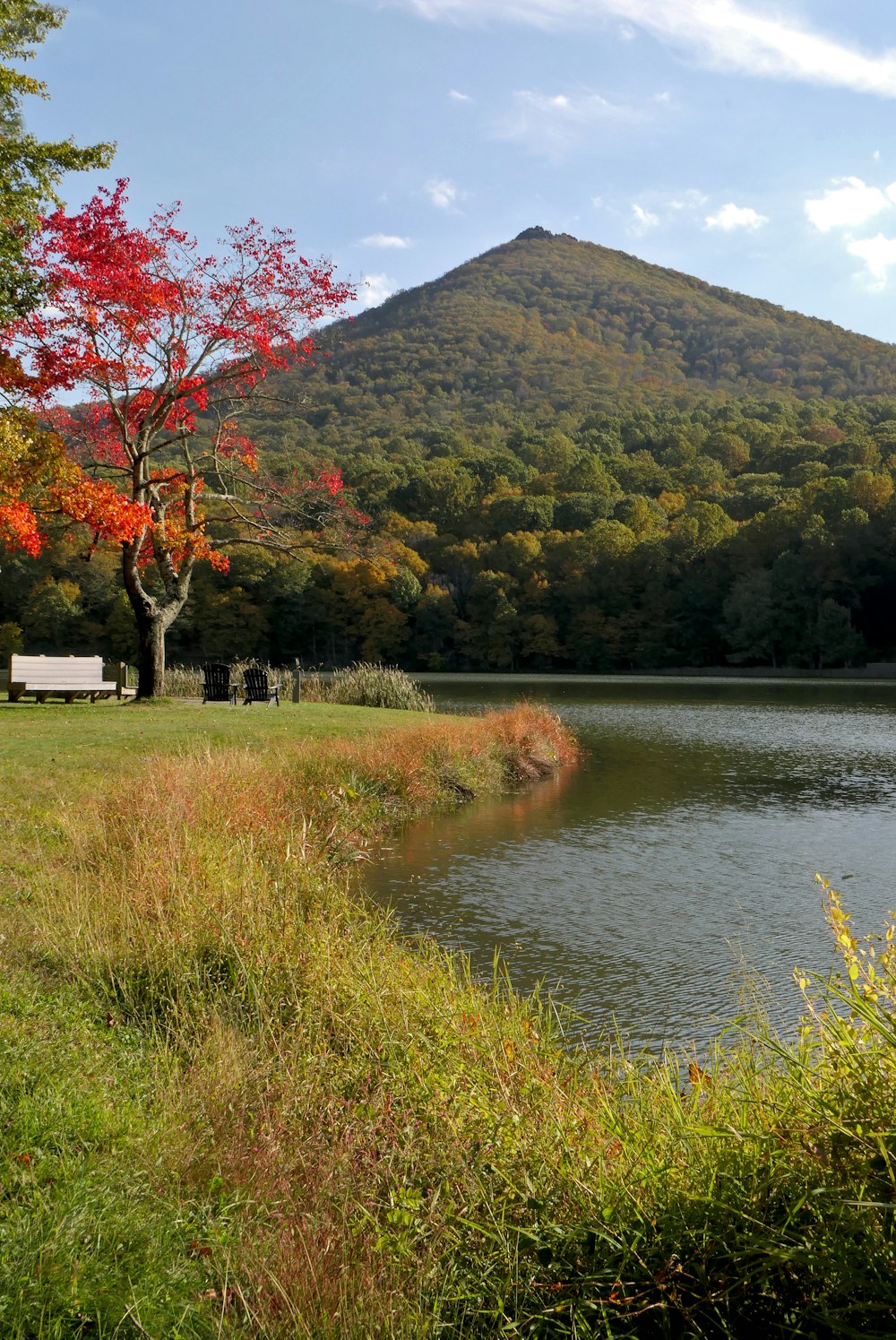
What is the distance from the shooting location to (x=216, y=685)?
22.0m

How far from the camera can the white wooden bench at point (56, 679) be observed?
19.7 meters

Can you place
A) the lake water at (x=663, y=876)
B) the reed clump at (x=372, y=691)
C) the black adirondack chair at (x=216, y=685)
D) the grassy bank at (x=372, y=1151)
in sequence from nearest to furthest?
1. the grassy bank at (x=372, y=1151)
2. the lake water at (x=663, y=876)
3. the black adirondack chair at (x=216, y=685)
4. the reed clump at (x=372, y=691)

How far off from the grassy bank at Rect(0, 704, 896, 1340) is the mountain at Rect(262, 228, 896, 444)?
239 feet

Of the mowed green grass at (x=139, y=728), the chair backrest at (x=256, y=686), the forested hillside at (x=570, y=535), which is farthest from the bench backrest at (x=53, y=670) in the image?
the forested hillside at (x=570, y=535)

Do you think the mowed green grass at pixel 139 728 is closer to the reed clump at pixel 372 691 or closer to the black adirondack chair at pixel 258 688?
the black adirondack chair at pixel 258 688

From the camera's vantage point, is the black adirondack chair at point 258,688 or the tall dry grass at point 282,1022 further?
the black adirondack chair at point 258,688

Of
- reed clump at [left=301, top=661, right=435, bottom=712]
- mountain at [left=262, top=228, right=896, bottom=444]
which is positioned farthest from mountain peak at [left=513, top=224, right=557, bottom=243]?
reed clump at [left=301, top=661, right=435, bottom=712]

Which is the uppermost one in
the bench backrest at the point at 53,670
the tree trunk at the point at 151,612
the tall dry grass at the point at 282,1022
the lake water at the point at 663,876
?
the tree trunk at the point at 151,612

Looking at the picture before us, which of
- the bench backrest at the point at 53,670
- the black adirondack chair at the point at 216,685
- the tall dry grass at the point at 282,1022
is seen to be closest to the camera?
the tall dry grass at the point at 282,1022

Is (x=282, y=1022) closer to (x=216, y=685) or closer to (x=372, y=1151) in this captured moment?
(x=372, y=1151)

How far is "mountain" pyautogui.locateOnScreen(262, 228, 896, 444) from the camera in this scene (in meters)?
91.6

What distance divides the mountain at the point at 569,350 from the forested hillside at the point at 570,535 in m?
0.48

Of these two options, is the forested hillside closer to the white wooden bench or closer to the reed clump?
the reed clump

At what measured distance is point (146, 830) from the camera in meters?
8.26
